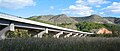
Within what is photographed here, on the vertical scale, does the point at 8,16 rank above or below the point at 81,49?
above

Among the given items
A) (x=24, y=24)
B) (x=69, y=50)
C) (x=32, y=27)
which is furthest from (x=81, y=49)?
(x=32, y=27)

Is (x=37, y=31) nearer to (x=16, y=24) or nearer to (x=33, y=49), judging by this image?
(x=16, y=24)

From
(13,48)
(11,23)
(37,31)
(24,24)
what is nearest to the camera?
(13,48)

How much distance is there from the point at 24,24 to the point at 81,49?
2213 cm

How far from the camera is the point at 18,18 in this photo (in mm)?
23438

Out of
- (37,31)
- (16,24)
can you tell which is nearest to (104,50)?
(16,24)

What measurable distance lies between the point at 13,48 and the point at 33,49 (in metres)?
0.31

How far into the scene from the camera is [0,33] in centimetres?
2075

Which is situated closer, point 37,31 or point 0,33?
point 0,33

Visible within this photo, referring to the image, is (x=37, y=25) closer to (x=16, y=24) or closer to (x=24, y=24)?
(x=24, y=24)

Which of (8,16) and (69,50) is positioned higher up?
(8,16)

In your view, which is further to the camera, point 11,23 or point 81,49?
point 11,23

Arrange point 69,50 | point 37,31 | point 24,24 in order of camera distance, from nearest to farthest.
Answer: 1. point 69,50
2. point 24,24
3. point 37,31

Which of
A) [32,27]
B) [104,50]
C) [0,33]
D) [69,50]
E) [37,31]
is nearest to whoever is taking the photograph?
[69,50]
